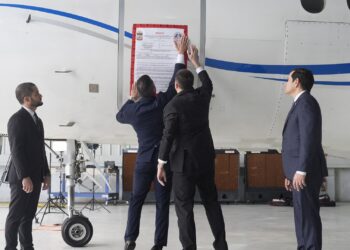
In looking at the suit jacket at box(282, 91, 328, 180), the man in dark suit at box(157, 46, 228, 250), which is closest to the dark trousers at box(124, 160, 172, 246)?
the man in dark suit at box(157, 46, 228, 250)

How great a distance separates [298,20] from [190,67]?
127cm

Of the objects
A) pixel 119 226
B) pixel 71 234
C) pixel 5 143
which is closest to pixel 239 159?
pixel 119 226

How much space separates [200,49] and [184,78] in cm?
59

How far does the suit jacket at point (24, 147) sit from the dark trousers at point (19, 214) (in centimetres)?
13

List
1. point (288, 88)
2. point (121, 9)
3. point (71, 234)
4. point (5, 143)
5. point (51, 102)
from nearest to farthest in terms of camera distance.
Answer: point (288, 88), point (121, 9), point (51, 102), point (71, 234), point (5, 143)

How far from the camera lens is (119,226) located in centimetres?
912

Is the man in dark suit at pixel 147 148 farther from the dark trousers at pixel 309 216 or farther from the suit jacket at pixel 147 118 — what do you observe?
the dark trousers at pixel 309 216

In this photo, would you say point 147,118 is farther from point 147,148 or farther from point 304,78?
point 304,78

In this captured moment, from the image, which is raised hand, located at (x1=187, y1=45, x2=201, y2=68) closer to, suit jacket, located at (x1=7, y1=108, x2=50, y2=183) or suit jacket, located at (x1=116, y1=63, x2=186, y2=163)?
suit jacket, located at (x1=116, y1=63, x2=186, y2=163)

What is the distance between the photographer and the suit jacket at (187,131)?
452cm

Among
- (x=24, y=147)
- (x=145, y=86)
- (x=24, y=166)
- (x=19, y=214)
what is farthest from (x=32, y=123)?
(x=145, y=86)

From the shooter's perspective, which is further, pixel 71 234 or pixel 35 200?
pixel 71 234

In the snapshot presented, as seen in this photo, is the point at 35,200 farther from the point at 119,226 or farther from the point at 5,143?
the point at 5,143

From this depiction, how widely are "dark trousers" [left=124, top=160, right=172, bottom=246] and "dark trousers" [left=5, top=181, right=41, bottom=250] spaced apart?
1.02m
